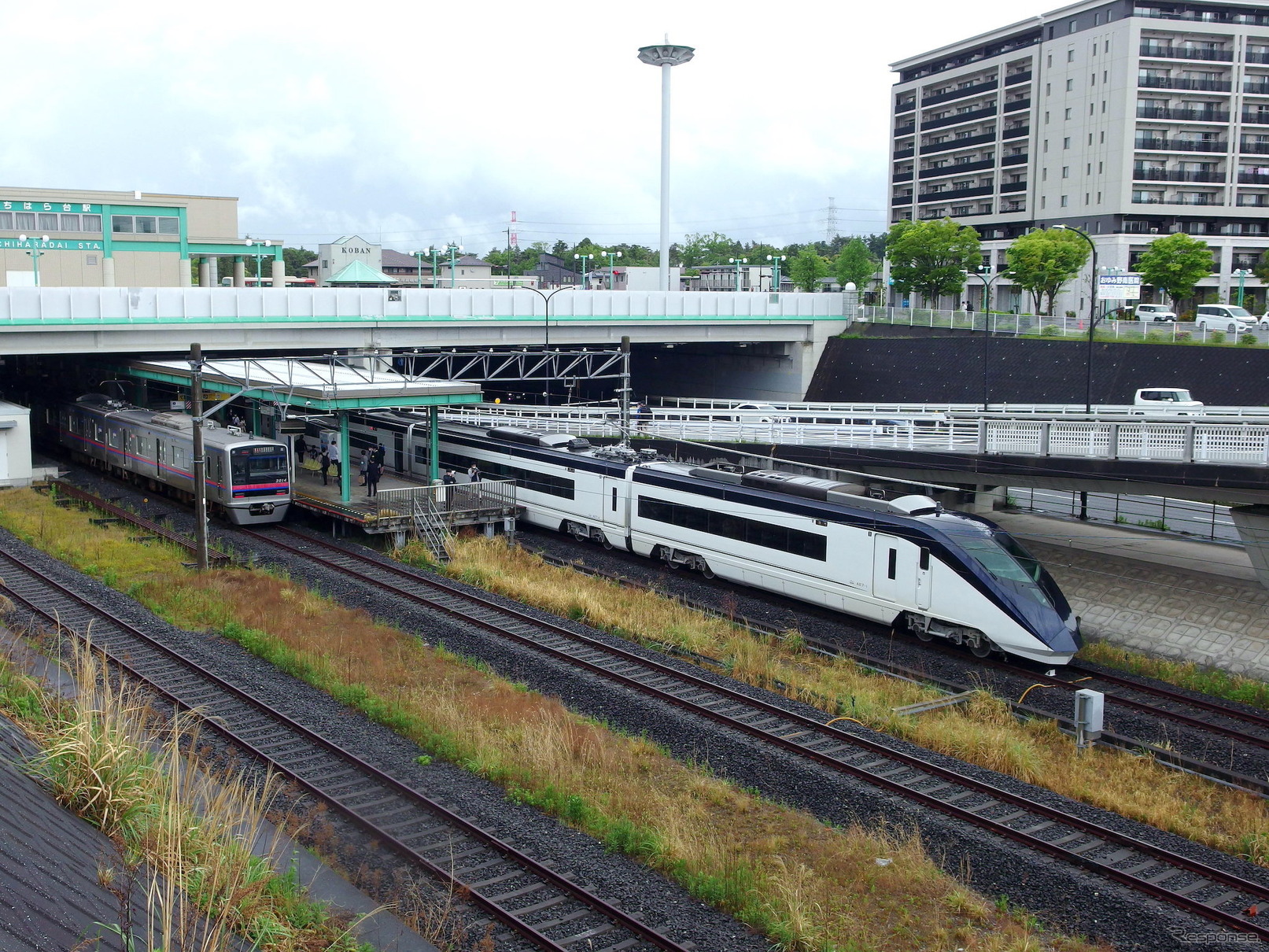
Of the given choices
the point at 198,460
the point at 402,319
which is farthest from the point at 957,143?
the point at 198,460

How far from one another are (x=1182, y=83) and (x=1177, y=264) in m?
17.0

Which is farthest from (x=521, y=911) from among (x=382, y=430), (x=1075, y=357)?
(x=1075, y=357)

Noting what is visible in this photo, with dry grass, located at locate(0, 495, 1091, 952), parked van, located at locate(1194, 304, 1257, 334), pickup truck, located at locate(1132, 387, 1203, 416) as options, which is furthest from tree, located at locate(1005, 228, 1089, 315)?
dry grass, located at locate(0, 495, 1091, 952)

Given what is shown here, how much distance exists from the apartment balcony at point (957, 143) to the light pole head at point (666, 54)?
2221 centimetres

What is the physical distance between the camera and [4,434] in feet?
107

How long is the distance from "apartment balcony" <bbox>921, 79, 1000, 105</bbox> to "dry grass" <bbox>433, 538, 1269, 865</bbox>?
198 ft

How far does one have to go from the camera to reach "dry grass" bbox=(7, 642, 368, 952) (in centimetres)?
745

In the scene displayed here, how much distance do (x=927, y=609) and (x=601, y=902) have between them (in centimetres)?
1033

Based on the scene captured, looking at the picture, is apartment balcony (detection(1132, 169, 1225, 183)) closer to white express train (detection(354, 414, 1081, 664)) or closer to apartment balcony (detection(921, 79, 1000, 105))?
apartment balcony (detection(921, 79, 1000, 105))

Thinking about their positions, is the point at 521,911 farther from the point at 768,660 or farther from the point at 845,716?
the point at 768,660

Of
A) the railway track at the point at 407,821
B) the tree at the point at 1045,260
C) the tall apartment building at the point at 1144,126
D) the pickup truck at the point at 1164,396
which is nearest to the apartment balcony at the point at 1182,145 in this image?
the tall apartment building at the point at 1144,126

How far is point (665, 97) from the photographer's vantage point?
61.2 meters

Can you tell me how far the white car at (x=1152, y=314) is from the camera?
48700 millimetres

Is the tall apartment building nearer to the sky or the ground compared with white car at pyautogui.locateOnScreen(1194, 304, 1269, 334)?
nearer to the sky
